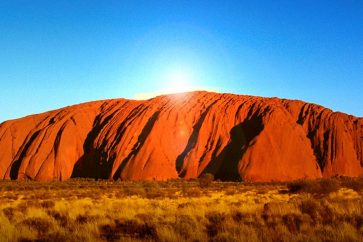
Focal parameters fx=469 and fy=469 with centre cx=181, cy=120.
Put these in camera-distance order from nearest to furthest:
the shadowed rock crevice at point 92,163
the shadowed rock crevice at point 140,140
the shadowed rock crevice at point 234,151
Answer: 1. the shadowed rock crevice at point 234,151
2. the shadowed rock crevice at point 140,140
3. the shadowed rock crevice at point 92,163

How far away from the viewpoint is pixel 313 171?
219 ft

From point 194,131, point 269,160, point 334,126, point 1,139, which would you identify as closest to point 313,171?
point 269,160

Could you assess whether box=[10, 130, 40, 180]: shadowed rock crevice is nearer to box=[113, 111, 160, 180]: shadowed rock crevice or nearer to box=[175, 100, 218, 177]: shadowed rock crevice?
box=[113, 111, 160, 180]: shadowed rock crevice

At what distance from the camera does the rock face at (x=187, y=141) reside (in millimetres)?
64562

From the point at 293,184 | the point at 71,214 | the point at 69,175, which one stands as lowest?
the point at 69,175

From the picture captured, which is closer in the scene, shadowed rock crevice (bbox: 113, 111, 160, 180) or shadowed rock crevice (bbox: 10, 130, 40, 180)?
shadowed rock crevice (bbox: 113, 111, 160, 180)

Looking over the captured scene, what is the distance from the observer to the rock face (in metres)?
64.6

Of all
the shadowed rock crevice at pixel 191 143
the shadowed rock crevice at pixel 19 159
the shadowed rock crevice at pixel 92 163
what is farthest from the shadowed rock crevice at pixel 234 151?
the shadowed rock crevice at pixel 19 159

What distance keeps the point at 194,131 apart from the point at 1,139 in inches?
1293

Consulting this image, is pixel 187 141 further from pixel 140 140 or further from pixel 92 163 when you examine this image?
pixel 92 163

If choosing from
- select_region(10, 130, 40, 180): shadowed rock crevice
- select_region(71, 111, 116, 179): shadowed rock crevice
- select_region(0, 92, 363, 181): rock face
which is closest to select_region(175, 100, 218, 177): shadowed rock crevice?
select_region(0, 92, 363, 181): rock face

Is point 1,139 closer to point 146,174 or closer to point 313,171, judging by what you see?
point 146,174

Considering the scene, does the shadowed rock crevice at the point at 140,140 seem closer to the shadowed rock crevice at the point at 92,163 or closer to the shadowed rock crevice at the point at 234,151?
the shadowed rock crevice at the point at 92,163

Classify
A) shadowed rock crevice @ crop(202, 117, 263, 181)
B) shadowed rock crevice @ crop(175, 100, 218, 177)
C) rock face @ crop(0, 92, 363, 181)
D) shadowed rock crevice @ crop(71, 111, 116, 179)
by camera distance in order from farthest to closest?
shadowed rock crevice @ crop(71, 111, 116, 179) < shadowed rock crevice @ crop(175, 100, 218, 177) < rock face @ crop(0, 92, 363, 181) < shadowed rock crevice @ crop(202, 117, 263, 181)
